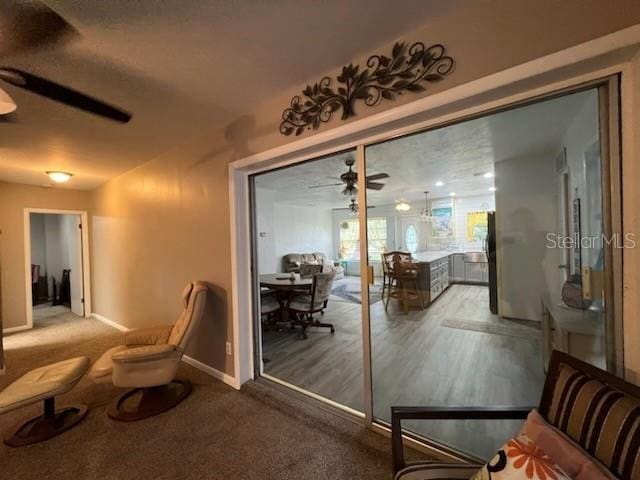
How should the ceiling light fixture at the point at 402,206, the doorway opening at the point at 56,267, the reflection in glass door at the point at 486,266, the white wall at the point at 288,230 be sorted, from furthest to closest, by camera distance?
1. the white wall at the point at 288,230
2. the doorway opening at the point at 56,267
3. the ceiling light fixture at the point at 402,206
4. the reflection in glass door at the point at 486,266

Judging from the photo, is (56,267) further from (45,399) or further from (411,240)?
(411,240)

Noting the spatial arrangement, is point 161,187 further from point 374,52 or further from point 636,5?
point 636,5

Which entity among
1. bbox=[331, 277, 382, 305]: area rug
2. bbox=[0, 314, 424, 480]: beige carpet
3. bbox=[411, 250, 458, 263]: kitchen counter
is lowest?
bbox=[0, 314, 424, 480]: beige carpet

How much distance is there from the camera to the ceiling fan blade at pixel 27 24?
1.04 metres

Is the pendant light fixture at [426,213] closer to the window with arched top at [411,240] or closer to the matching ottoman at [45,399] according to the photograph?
the window with arched top at [411,240]

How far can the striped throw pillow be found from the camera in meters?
0.83

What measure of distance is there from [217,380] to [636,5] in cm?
365

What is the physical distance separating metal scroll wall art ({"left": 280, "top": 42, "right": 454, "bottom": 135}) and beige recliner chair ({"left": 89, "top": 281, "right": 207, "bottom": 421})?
176 centimetres

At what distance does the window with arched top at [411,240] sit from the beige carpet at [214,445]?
151 centimetres

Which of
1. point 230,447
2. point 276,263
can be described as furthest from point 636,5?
point 276,263

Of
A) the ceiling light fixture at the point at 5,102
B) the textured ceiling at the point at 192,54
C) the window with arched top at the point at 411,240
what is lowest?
the window with arched top at the point at 411,240

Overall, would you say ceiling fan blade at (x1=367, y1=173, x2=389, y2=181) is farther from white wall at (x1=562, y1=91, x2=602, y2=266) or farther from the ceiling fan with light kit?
the ceiling fan with light kit

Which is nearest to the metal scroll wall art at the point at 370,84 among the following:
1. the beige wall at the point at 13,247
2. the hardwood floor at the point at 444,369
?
the hardwood floor at the point at 444,369

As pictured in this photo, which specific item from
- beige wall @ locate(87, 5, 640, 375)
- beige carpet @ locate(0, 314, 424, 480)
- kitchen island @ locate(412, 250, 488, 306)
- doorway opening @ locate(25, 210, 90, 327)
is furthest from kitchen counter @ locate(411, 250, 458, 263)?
doorway opening @ locate(25, 210, 90, 327)
